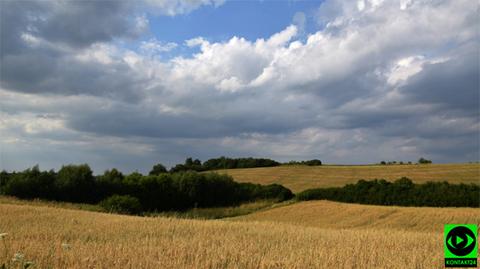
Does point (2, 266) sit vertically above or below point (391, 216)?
above

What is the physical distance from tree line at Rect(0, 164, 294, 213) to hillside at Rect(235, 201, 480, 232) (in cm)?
1274

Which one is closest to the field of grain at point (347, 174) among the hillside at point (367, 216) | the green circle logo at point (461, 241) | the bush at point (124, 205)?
the hillside at point (367, 216)

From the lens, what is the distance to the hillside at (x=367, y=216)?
137ft

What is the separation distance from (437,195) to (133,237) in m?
52.1

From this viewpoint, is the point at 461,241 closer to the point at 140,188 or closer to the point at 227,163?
the point at 140,188

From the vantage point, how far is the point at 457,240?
704cm

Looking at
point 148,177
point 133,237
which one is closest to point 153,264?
point 133,237

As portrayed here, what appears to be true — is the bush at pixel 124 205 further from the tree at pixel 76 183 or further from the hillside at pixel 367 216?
the hillside at pixel 367 216

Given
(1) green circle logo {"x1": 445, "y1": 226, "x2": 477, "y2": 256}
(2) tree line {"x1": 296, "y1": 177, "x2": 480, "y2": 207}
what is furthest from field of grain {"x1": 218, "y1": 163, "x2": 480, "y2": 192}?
(1) green circle logo {"x1": 445, "y1": 226, "x2": 477, "y2": 256}

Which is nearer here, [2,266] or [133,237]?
[2,266]

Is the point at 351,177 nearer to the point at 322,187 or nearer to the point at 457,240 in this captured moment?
the point at 322,187

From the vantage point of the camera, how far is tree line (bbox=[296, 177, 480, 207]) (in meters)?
54.6

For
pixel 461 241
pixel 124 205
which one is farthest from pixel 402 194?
pixel 461 241

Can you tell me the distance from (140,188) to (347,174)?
3787 cm
